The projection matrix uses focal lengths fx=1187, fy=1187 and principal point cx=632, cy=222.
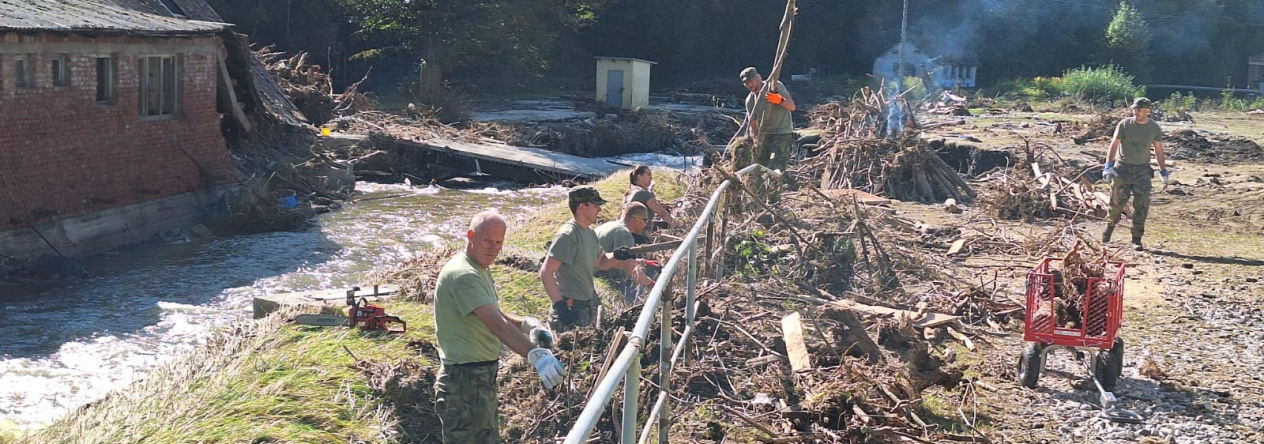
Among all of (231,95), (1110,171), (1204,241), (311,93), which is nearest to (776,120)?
(1110,171)

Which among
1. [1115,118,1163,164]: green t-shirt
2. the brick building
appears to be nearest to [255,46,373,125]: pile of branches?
the brick building

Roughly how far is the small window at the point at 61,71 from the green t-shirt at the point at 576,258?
10271mm

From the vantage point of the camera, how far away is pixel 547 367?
5.02m

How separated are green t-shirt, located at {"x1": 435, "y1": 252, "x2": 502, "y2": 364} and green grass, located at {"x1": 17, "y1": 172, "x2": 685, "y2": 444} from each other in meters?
1.61

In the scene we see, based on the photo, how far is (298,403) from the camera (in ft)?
24.9

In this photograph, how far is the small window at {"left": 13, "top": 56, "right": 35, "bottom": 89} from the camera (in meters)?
14.9

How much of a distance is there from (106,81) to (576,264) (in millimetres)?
11152

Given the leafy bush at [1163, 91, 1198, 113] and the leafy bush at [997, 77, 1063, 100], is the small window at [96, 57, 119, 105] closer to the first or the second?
the leafy bush at [1163, 91, 1198, 113]

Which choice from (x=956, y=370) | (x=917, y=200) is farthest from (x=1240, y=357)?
(x=917, y=200)

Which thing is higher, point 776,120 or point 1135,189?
point 776,120

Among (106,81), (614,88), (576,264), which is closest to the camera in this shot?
(576,264)

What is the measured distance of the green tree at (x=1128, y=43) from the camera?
1970 inches

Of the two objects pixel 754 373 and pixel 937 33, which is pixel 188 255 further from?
pixel 937 33

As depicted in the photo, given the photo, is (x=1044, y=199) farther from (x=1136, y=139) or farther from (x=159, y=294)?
(x=159, y=294)
